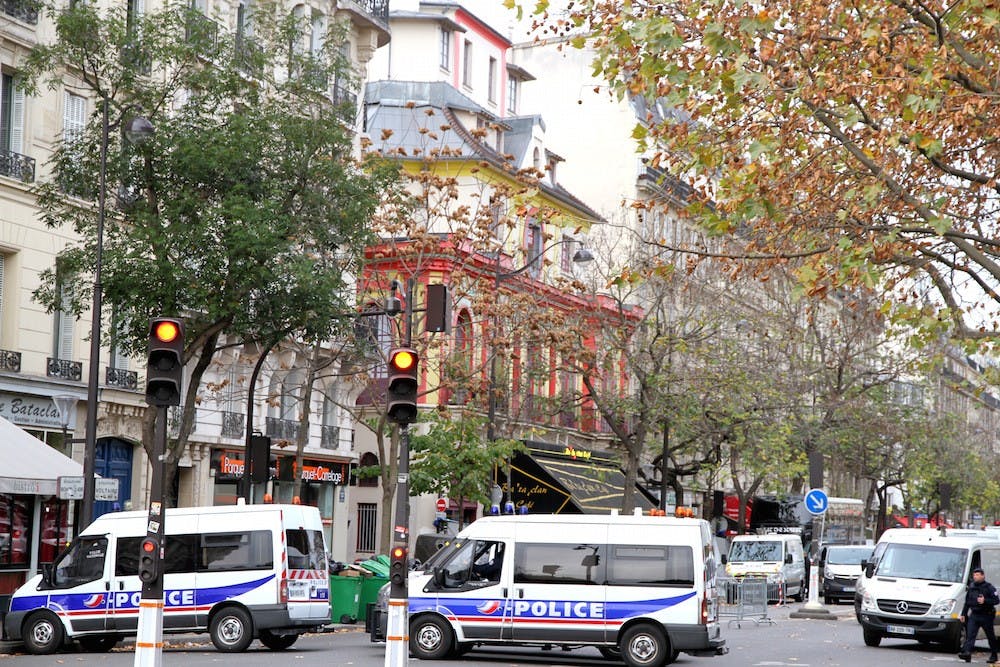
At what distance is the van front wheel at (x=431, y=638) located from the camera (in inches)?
834

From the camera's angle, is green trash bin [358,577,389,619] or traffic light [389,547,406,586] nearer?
traffic light [389,547,406,586]

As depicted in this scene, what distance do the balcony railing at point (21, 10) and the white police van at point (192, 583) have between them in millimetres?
11442

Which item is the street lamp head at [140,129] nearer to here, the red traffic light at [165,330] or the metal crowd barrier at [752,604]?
the red traffic light at [165,330]

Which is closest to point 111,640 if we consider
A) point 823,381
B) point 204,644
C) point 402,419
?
point 204,644

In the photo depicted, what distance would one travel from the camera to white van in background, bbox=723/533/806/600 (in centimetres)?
4469

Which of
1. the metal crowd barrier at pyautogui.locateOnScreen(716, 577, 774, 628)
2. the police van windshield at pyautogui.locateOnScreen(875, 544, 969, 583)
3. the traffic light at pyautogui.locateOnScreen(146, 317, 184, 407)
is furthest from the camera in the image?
the metal crowd barrier at pyautogui.locateOnScreen(716, 577, 774, 628)

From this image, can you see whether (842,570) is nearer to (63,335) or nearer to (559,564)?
(63,335)

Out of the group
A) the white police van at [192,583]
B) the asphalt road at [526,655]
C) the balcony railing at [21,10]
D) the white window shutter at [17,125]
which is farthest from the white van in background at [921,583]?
the balcony railing at [21,10]

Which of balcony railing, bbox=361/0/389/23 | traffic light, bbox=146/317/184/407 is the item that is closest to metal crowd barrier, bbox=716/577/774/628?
balcony railing, bbox=361/0/389/23

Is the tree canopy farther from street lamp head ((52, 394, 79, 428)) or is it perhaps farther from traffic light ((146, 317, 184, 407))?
street lamp head ((52, 394, 79, 428))

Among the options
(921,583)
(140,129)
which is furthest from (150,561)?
(921,583)

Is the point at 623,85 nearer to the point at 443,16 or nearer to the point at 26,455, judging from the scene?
the point at 26,455

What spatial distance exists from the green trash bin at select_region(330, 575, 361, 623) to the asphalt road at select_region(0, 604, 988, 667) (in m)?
0.57

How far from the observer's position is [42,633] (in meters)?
22.6
